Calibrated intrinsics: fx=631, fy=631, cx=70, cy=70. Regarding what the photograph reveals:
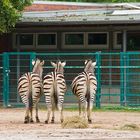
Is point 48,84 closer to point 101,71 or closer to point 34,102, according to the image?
point 34,102

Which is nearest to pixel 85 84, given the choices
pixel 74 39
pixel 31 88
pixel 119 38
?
pixel 31 88

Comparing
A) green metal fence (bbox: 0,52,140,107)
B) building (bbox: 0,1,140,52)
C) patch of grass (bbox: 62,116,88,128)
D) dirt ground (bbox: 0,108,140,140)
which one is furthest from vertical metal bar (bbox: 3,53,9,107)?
patch of grass (bbox: 62,116,88,128)

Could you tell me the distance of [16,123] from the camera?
19.6m

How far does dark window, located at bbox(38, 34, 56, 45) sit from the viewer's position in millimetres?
28906

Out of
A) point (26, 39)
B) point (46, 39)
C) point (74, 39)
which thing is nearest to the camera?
point (74, 39)

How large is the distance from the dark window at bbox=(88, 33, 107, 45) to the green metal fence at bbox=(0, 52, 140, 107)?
2.90ft

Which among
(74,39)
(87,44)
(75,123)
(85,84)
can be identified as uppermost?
(74,39)

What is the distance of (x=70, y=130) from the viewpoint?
643 inches

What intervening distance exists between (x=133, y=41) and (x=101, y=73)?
2.00 meters

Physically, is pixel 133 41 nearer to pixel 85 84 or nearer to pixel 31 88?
pixel 85 84

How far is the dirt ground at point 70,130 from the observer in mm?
14797

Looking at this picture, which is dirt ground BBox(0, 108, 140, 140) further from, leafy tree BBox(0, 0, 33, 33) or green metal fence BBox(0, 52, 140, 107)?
leafy tree BBox(0, 0, 33, 33)

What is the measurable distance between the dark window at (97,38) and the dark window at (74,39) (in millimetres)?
404

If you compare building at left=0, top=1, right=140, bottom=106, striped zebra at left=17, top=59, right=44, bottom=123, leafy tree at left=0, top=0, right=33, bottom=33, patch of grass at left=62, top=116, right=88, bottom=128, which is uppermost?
leafy tree at left=0, top=0, right=33, bottom=33
